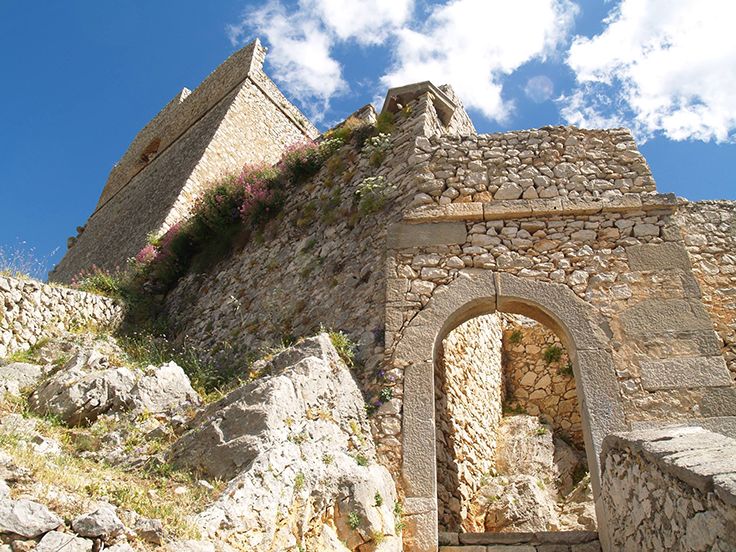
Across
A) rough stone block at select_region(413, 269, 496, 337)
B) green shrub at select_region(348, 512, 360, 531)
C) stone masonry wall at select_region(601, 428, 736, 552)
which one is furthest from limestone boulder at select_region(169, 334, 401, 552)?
stone masonry wall at select_region(601, 428, 736, 552)

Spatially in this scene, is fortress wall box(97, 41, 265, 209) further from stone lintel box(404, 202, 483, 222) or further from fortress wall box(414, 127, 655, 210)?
stone lintel box(404, 202, 483, 222)

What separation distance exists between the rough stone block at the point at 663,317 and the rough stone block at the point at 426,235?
198 centimetres

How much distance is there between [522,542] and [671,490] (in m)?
2.51

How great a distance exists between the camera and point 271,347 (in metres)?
7.18

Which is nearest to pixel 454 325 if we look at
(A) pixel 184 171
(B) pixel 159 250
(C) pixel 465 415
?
(C) pixel 465 415

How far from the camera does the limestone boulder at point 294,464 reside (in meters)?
3.51

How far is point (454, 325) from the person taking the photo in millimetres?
6492

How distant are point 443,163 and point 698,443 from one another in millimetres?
4654

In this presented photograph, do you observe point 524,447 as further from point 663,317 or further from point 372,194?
point 372,194

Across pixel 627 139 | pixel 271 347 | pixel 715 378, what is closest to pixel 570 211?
pixel 627 139

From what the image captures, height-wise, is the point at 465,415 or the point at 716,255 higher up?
the point at 716,255

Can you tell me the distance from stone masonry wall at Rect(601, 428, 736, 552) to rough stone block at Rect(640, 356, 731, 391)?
1431 mm

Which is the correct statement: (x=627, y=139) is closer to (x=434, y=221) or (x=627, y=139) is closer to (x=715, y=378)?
(x=434, y=221)

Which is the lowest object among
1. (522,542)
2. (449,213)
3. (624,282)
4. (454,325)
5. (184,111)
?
(522,542)
